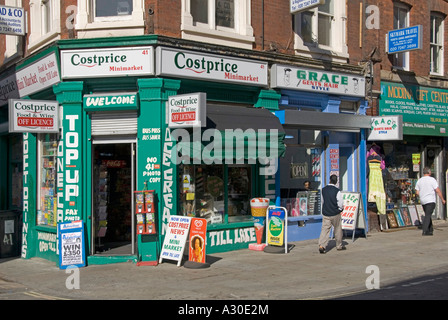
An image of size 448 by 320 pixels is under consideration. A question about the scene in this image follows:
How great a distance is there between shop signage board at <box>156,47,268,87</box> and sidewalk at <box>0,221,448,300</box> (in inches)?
166

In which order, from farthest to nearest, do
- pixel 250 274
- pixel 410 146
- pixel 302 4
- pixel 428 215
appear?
pixel 410 146 < pixel 428 215 < pixel 302 4 < pixel 250 274

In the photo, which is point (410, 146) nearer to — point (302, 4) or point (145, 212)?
point (302, 4)

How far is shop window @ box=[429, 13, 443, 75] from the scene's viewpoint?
1925 cm

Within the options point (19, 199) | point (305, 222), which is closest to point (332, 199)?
point (305, 222)

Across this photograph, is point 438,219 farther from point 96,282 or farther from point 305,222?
point 96,282

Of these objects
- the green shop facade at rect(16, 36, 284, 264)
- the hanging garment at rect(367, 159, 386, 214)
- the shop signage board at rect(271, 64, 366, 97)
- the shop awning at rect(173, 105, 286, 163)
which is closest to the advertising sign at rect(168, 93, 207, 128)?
the green shop facade at rect(16, 36, 284, 264)

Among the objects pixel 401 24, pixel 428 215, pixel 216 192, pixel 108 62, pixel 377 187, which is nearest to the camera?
pixel 108 62

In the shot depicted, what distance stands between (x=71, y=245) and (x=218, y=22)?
643 centimetres

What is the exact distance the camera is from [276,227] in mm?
12625

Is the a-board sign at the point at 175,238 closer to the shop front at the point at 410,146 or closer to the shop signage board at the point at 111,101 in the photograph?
the shop signage board at the point at 111,101

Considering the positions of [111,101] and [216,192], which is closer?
[111,101]

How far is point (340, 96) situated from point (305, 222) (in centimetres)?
400

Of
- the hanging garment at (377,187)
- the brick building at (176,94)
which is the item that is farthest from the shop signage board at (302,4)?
the hanging garment at (377,187)

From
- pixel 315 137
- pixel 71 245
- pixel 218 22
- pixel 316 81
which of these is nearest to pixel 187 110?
pixel 218 22
